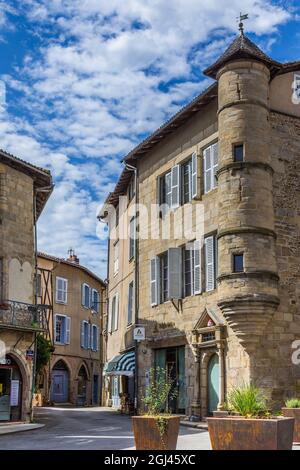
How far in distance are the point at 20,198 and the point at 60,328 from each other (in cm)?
1750

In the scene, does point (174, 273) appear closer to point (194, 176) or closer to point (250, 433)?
point (194, 176)

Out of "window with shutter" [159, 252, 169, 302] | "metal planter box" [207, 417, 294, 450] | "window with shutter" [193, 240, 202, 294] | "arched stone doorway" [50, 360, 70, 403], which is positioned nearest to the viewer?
"metal planter box" [207, 417, 294, 450]

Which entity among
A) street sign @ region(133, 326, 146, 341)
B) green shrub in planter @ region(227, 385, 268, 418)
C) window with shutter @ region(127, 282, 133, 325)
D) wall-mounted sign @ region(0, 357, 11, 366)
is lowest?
green shrub in planter @ region(227, 385, 268, 418)

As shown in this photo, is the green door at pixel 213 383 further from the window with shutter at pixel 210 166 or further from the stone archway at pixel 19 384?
the stone archway at pixel 19 384

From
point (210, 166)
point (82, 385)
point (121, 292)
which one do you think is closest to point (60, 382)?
point (82, 385)

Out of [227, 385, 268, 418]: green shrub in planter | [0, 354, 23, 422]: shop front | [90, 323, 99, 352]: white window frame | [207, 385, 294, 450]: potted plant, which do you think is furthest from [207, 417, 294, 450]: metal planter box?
[90, 323, 99, 352]: white window frame

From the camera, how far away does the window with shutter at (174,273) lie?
2048 centimetres

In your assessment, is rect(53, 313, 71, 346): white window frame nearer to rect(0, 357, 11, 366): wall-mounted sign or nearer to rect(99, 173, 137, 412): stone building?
rect(99, 173, 137, 412): stone building

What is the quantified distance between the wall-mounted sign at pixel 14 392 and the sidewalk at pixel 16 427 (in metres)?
0.85

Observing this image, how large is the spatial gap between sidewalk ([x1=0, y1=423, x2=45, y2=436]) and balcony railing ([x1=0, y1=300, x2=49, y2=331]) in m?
2.86

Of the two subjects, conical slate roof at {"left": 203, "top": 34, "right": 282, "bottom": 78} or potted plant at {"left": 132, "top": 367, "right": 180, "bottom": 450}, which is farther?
conical slate roof at {"left": 203, "top": 34, "right": 282, "bottom": 78}

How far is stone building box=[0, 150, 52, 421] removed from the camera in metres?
20.0

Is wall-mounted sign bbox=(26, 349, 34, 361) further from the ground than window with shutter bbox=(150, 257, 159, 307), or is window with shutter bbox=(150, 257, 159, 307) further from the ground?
window with shutter bbox=(150, 257, 159, 307)

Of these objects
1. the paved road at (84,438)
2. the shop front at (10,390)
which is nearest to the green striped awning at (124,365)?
the paved road at (84,438)
